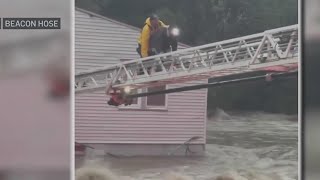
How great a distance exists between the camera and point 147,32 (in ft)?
14.3

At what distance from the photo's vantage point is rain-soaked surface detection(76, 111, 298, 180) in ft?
14.4

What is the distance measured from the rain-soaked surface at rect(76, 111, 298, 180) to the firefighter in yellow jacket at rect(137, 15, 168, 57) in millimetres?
666

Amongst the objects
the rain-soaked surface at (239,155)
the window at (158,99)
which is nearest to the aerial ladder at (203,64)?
the window at (158,99)

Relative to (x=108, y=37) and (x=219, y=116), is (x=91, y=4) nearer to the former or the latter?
(x=108, y=37)

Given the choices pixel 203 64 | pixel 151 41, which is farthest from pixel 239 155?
pixel 151 41

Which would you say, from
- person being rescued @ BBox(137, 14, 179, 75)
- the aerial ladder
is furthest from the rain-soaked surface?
person being rescued @ BBox(137, 14, 179, 75)

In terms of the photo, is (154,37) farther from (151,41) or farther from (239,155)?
(239,155)

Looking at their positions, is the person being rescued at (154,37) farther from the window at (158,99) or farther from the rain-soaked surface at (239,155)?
the rain-soaked surface at (239,155)

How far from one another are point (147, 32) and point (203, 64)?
17.6 inches

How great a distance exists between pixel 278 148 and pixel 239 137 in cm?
28

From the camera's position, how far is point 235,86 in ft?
14.3

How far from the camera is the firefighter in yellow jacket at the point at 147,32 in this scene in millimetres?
4352

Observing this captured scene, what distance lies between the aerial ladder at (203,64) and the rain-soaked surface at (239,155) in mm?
340

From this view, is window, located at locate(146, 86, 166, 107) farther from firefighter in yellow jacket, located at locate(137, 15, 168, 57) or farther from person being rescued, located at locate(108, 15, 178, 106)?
firefighter in yellow jacket, located at locate(137, 15, 168, 57)
